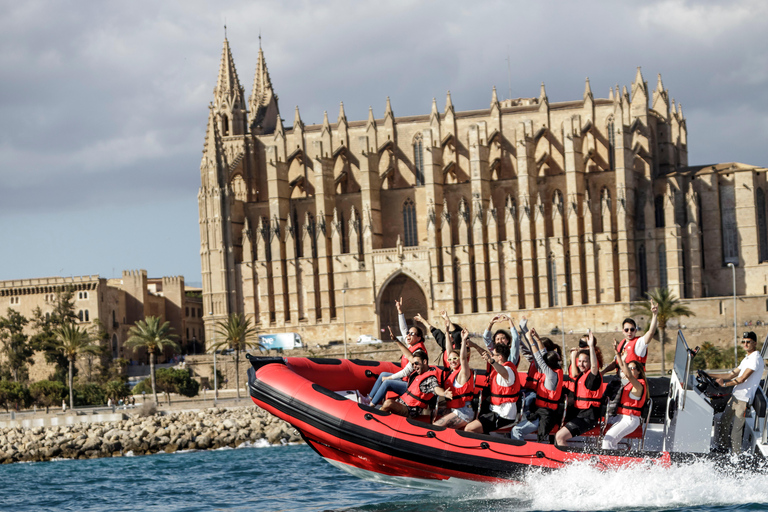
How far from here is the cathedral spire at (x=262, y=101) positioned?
82.6 meters

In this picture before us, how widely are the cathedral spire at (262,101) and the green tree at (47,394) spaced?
95.3ft

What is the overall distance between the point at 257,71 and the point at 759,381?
2812 inches

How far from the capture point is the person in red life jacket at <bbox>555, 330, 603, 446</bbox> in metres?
17.3

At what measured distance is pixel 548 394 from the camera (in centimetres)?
1761

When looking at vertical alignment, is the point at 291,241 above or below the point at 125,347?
above

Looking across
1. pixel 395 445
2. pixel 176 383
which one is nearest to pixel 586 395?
pixel 395 445

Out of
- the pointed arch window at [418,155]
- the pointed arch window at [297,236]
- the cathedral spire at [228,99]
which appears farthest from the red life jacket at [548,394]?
the cathedral spire at [228,99]

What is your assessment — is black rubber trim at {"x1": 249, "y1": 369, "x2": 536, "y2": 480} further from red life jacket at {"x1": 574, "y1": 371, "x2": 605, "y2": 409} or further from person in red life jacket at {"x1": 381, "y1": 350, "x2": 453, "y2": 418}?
red life jacket at {"x1": 574, "y1": 371, "x2": 605, "y2": 409}

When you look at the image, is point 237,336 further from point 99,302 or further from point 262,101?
point 262,101

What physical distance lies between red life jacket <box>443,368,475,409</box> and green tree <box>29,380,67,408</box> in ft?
141

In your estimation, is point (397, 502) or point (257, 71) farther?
point (257, 71)

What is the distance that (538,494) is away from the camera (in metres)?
17.5

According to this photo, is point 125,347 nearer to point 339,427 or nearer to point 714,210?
point 714,210

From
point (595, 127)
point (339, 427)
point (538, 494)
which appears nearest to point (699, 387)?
point (538, 494)
